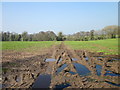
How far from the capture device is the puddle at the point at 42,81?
5.50m

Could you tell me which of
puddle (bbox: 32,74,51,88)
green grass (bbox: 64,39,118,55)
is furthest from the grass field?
puddle (bbox: 32,74,51,88)

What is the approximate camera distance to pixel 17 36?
205ft

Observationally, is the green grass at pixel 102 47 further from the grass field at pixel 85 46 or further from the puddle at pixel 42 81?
the puddle at pixel 42 81

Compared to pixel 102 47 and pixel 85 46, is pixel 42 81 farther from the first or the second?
pixel 85 46

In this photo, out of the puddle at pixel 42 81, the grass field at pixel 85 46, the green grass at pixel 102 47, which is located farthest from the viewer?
the grass field at pixel 85 46

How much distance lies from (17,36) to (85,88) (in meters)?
62.2

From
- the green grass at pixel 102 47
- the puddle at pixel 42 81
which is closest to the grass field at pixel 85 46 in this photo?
the green grass at pixel 102 47

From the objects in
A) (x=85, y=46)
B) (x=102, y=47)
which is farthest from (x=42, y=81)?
(x=85, y=46)

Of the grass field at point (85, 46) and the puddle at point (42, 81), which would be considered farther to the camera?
the grass field at point (85, 46)

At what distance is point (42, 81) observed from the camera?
6051 mm

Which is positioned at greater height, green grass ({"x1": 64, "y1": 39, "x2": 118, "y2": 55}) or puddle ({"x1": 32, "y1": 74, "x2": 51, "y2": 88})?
green grass ({"x1": 64, "y1": 39, "x2": 118, "y2": 55})

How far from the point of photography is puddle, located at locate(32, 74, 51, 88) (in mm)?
5501

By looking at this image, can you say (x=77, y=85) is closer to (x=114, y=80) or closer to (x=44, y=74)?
(x=114, y=80)

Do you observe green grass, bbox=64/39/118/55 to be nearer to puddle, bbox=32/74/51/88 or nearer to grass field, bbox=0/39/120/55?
grass field, bbox=0/39/120/55
